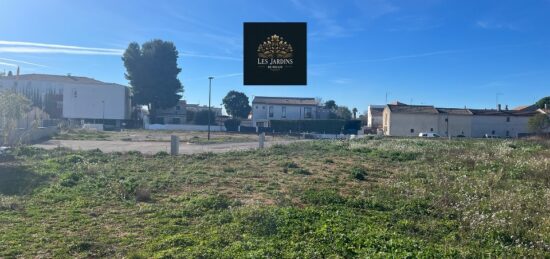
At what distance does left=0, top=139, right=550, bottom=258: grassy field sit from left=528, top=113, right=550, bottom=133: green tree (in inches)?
1985

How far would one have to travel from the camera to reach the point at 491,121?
6488cm

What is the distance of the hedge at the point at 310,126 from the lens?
2530 inches

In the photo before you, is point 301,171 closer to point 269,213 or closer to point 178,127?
point 269,213

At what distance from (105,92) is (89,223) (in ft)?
226

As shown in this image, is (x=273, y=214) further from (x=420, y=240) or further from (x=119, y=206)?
(x=119, y=206)

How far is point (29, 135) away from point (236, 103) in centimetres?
5539

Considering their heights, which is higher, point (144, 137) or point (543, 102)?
point (543, 102)

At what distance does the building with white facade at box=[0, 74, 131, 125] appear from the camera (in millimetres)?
68062

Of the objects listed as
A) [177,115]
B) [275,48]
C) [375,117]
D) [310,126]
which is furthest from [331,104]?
[275,48]

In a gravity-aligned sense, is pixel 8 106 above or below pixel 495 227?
above

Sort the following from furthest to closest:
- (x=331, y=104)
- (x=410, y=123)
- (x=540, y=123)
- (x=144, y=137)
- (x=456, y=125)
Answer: (x=331, y=104)
(x=456, y=125)
(x=410, y=123)
(x=540, y=123)
(x=144, y=137)

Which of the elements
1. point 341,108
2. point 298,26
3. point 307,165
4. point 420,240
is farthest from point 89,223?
point 341,108

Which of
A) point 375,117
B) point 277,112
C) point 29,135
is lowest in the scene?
point 29,135

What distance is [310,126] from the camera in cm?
6544
